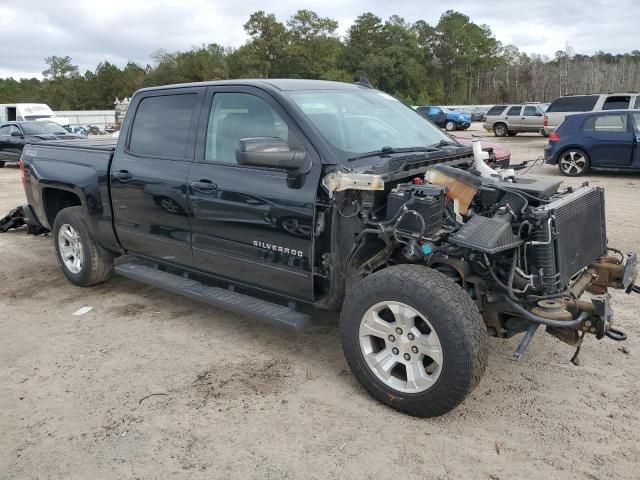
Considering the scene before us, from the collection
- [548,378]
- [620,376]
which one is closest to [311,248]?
[548,378]

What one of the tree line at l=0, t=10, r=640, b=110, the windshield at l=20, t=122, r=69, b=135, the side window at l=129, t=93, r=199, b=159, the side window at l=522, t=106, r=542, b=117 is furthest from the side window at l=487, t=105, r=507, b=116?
the tree line at l=0, t=10, r=640, b=110

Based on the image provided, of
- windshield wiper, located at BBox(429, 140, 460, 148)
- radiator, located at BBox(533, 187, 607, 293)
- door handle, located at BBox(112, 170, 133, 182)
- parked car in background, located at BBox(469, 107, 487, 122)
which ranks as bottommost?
radiator, located at BBox(533, 187, 607, 293)

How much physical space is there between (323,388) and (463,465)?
41.6 inches

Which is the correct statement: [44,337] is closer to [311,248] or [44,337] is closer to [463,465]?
[311,248]

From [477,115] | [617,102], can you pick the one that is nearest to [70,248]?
[617,102]

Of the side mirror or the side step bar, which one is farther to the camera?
the side step bar

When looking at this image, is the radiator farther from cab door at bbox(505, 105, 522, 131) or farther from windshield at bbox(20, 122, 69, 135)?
cab door at bbox(505, 105, 522, 131)

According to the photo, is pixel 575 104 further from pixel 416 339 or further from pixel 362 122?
pixel 416 339

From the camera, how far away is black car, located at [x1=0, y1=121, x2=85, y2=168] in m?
17.5

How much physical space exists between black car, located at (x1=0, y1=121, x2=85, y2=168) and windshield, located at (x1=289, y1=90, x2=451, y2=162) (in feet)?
50.4

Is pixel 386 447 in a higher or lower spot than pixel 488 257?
lower

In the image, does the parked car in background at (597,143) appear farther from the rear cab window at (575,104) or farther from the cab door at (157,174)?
the cab door at (157,174)

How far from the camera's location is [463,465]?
283 cm

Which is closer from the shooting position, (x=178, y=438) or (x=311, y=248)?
(x=178, y=438)
